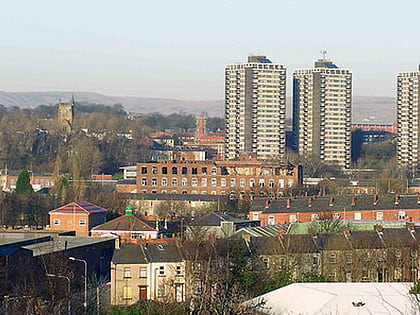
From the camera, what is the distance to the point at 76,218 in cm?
4875

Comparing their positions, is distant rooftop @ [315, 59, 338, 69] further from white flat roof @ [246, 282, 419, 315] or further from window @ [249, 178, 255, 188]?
white flat roof @ [246, 282, 419, 315]

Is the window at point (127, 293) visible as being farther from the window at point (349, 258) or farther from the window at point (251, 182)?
the window at point (251, 182)

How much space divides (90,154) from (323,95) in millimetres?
30340

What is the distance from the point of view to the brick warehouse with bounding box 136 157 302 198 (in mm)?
69438

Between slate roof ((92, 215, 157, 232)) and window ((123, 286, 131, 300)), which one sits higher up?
slate roof ((92, 215, 157, 232))

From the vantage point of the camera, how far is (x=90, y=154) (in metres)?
87.1

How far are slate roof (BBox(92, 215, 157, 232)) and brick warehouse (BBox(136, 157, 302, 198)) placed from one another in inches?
937

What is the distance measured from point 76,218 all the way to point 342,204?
35.9 ft

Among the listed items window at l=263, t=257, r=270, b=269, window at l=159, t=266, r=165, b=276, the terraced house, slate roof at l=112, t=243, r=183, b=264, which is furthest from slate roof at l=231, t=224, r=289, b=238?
window at l=159, t=266, r=165, b=276

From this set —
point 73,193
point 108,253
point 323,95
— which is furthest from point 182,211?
point 323,95

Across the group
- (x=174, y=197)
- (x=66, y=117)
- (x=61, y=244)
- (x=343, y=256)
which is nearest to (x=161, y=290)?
(x=343, y=256)

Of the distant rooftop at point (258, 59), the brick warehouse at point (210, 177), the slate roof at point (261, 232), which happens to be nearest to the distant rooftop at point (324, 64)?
the distant rooftop at point (258, 59)

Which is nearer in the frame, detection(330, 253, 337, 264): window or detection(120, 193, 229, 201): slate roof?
detection(330, 253, 337, 264): window

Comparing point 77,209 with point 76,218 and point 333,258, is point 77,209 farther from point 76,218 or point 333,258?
point 333,258
